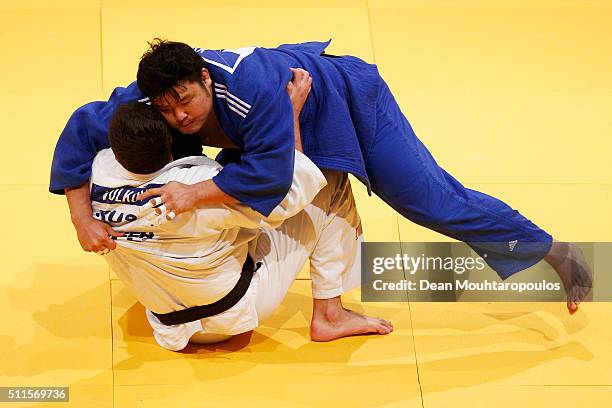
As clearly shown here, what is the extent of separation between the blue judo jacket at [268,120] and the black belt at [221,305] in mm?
356

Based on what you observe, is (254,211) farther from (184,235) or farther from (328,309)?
(328,309)

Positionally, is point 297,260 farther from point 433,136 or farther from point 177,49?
point 433,136

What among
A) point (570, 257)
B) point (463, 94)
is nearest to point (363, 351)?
point (570, 257)

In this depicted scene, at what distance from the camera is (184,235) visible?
2.91 metres

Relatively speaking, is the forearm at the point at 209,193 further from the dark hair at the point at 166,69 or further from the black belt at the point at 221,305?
the black belt at the point at 221,305

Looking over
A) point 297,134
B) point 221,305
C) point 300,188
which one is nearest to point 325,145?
point 297,134

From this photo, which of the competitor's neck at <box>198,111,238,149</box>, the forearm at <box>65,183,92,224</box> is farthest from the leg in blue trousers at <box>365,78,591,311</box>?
the forearm at <box>65,183,92,224</box>

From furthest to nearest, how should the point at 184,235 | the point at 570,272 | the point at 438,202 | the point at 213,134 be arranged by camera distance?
the point at 570,272
the point at 438,202
the point at 213,134
the point at 184,235

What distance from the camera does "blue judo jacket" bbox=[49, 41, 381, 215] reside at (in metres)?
2.77

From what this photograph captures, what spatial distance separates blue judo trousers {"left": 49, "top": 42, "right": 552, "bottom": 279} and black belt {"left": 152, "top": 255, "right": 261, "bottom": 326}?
0.33 m

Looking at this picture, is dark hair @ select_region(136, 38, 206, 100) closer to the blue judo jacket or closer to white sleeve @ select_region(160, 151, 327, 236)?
the blue judo jacket

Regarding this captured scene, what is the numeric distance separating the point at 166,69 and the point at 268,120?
0.98 ft

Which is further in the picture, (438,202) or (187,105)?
(438,202)

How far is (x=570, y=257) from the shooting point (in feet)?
11.6
